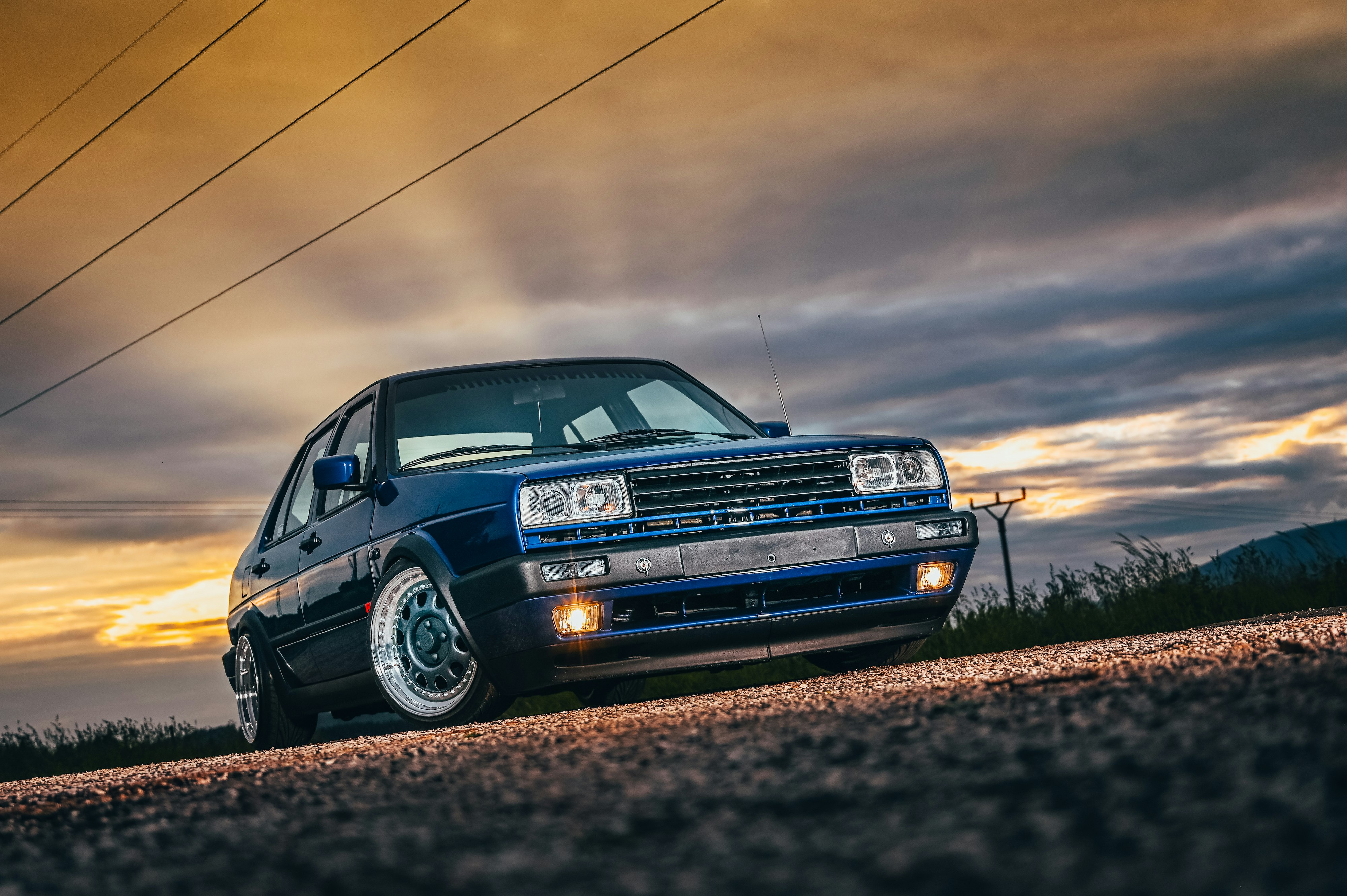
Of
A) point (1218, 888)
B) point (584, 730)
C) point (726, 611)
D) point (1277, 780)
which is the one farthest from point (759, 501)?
point (1218, 888)

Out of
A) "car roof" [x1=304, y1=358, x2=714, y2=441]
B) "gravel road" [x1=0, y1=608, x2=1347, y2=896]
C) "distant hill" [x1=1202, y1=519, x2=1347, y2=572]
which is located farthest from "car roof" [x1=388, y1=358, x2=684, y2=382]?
"distant hill" [x1=1202, y1=519, x2=1347, y2=572]

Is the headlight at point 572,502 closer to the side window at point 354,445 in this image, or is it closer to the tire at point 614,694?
the side window at point 354,445

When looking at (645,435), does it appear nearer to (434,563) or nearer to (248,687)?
(434,563)

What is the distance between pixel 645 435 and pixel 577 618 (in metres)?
1.36

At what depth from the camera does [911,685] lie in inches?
168

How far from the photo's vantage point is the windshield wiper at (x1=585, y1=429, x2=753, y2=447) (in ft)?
19.8

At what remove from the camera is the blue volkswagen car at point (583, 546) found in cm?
507

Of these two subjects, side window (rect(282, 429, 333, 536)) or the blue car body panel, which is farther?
side window (rect(282, 429, 333, 536))

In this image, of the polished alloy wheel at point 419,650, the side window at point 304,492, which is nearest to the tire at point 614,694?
the polished alloy wheel at point 419,650

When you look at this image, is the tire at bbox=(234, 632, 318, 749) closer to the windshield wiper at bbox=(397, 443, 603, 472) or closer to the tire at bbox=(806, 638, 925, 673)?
the windshield wiper at bbox=(397, 443, 603, 472)

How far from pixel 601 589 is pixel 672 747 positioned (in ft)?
7.26

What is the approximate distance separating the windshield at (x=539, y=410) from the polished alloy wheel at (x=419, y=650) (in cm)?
68

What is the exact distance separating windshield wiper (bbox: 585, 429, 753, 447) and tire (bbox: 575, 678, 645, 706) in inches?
50.6

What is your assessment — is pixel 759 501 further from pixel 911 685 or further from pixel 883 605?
pixel 911 685
